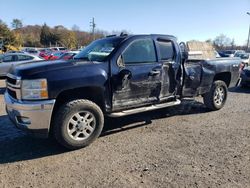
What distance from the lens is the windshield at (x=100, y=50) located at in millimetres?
5290

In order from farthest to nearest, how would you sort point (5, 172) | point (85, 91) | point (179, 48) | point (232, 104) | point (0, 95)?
1. point (0, 95)
2. point (232, 104)
3. point (179, 48)
4. point (85, 91)
5. point (5, 172)

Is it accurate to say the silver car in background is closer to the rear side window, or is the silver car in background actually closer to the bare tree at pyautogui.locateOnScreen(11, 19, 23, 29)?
the rear side window

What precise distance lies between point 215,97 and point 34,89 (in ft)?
16.2

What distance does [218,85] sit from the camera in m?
7.36

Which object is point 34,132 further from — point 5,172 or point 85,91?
point 85,91

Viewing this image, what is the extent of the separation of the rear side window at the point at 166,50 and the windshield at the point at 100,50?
38.6 inches

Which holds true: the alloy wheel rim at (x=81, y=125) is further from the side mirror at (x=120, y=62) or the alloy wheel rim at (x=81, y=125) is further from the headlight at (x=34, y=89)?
the side mirror at (x=120, y=62)

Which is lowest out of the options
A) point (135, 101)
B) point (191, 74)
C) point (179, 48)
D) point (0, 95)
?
point (0, 95)

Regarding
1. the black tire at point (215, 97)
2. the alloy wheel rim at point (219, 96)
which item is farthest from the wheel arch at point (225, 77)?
the alloy wheel rim at point (219, 96)

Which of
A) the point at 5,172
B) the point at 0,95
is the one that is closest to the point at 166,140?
the point at 5,172

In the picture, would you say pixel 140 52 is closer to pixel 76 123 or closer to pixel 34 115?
pixel 76 123

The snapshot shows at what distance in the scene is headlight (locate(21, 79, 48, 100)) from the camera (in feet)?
14.0

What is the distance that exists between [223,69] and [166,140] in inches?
128

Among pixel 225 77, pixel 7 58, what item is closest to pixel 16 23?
pixel 7 58
